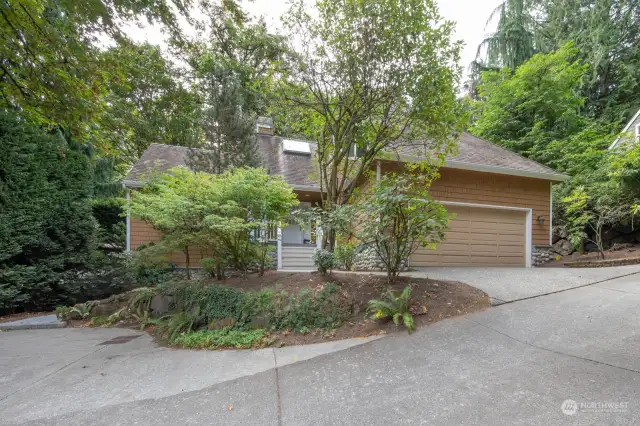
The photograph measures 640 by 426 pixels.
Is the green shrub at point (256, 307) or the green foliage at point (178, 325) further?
the green foliage at point (178, 325)

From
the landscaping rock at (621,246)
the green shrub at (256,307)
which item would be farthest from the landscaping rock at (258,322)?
the landscaping rock at (621,246)

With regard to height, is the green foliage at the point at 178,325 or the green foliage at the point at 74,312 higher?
the green foliage at the point at 178,325

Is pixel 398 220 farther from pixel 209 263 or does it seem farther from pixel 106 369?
pixel 106 369

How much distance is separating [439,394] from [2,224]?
796 centimetres

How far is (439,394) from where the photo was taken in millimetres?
2393

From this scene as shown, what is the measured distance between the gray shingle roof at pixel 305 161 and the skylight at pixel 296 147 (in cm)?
16

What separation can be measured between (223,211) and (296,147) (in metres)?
7.48

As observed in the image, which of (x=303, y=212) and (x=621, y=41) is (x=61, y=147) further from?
(x=621, y=41)

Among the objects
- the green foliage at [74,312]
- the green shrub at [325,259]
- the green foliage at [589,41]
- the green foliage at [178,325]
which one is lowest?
the green foliage at [74,312]

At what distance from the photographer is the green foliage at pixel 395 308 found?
3.80 m

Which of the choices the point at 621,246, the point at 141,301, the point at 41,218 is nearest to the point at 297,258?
the point at 141,301

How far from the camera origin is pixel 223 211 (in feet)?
17.0

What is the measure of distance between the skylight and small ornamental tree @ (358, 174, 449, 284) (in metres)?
7.75

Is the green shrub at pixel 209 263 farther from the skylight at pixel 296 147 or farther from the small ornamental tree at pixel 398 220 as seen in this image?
the skylight at pixel 296 147
